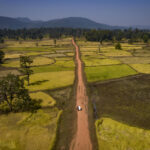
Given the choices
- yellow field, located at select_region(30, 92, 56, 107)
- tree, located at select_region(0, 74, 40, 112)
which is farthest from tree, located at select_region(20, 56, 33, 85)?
tree, located at select_region(0, 74, 40, 112)

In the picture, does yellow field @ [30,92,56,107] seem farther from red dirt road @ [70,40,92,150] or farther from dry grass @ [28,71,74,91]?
red dirt road @ [70,40,92,150]

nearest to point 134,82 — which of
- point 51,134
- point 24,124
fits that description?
point 51,134

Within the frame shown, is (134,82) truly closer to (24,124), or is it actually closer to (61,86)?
(61,86)

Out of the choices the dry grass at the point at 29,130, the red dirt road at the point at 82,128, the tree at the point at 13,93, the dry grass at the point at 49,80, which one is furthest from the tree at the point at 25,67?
the red dirt road at the point at 82,128

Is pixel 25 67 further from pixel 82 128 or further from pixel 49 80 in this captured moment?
pixel 82 128

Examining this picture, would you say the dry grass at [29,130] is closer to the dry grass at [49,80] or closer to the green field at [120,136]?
the green field at [120,136]

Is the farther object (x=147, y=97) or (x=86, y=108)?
(x=147, y=97)

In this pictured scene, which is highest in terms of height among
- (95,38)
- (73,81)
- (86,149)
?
(95,38)

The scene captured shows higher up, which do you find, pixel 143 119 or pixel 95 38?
pixel 95 38

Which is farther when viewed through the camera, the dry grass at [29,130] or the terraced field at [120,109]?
the terraced field at [120,109]

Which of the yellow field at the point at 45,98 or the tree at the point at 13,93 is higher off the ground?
the tree at the point at 13,93

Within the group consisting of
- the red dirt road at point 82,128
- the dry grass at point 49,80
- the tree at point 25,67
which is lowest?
the red dirt road at point 82,128
